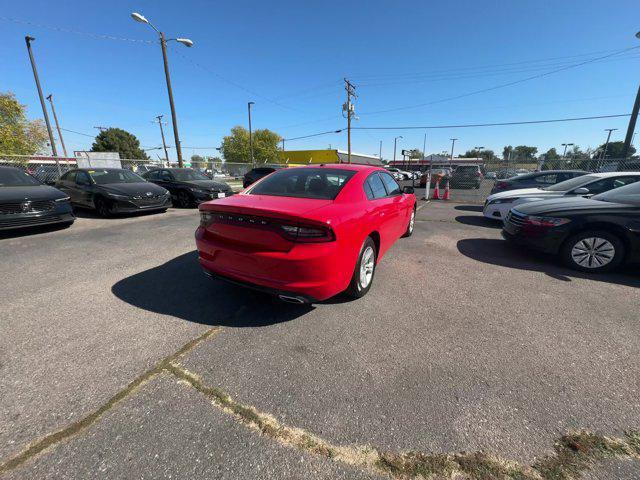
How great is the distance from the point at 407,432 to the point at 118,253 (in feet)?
16.4

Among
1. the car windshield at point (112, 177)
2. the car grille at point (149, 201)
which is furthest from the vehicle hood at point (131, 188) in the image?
the car windshield at point (112, 177)

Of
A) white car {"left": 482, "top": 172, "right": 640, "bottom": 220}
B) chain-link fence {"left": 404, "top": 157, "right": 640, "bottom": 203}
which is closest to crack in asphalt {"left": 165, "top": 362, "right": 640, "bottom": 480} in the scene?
white car {"left": 482, "top": 172, "right": 640, "bottom": 220}

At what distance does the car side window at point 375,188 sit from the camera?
3633 millimetres

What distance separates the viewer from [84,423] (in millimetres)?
1696

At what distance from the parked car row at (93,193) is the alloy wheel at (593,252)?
333 inches

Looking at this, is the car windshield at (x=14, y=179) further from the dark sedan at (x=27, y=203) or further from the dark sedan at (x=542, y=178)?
the dark sedan at (x=542, y=178)

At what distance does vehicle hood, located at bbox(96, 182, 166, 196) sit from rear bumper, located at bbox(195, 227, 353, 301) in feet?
21.3

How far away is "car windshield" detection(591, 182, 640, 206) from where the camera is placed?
164 inches

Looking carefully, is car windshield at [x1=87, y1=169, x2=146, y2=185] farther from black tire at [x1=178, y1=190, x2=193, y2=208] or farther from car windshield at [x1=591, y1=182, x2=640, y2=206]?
car windshield at [x1=591, y1=182, x2=640, y2=206]

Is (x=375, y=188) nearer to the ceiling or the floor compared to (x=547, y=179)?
nearer to the ceiling

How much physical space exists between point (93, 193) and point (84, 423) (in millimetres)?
8054

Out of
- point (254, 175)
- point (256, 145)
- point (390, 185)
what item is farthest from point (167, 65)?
point (256, 145)

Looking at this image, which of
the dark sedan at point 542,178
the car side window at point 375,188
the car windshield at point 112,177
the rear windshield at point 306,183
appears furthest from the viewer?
the dark sedan at point 542,178

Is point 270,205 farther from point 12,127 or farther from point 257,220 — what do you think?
point 12,127
